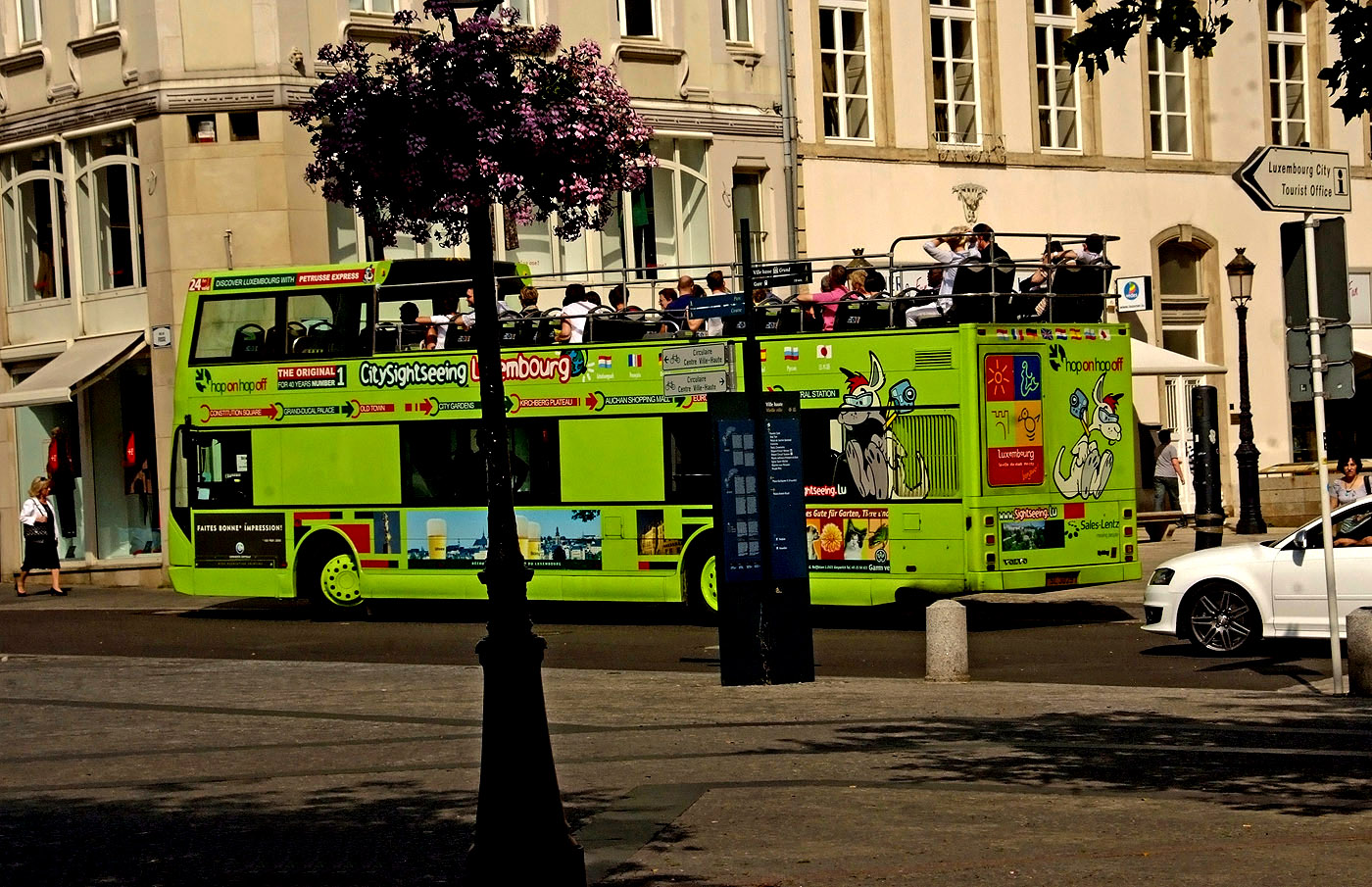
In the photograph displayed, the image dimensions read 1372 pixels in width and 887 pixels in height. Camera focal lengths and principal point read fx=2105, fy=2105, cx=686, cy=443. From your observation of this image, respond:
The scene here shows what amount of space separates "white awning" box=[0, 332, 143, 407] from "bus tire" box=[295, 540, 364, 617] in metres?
6.91

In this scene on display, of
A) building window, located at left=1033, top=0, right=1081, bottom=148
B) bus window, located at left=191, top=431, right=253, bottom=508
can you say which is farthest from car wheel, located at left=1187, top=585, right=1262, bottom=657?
building window, located at left=1033, top=0, right=1081, bottom=148

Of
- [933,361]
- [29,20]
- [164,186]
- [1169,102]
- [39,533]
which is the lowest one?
[39,533]

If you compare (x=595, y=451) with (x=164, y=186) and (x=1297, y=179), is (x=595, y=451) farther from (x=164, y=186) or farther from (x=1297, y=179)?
(x=164, y=186)

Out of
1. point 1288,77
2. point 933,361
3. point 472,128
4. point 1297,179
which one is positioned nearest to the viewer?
point 1297,179

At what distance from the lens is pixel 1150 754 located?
10.9m

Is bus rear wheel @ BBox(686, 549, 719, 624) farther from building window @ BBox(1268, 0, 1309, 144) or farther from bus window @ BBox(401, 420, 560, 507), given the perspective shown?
building window @ BBox(1268, 0, 1309, 144)

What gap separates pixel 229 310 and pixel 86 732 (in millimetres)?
10753

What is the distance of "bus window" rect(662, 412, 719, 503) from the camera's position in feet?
68.9

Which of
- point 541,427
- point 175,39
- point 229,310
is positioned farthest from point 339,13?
point 541,427

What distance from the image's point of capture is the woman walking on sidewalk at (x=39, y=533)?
2855cm

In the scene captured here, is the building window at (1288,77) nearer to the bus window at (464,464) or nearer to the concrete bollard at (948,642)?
the bus window at (464,464)

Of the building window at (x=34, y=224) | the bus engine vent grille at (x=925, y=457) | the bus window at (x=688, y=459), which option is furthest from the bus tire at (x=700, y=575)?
the building window at (x=34, y=224)

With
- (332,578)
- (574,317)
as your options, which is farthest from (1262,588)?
(332,578)

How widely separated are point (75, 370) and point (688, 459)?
11.8m
